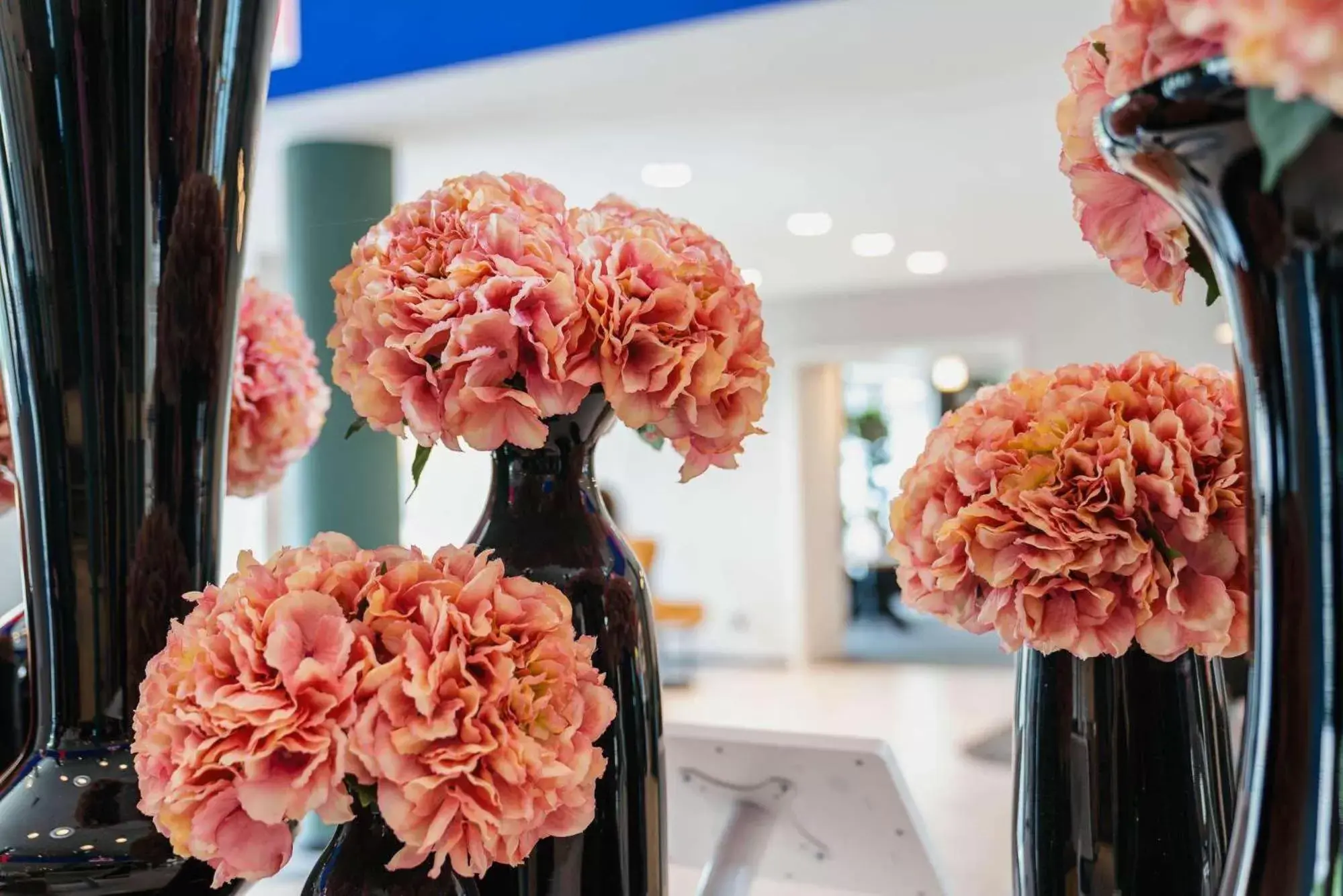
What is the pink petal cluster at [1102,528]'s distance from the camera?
51cm

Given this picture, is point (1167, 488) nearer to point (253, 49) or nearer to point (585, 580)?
point (585, 580)

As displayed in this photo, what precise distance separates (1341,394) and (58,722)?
64cm

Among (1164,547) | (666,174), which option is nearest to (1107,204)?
(1164,547)

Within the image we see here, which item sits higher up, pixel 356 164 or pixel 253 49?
pixel 356 164

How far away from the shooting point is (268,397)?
0.93 metres

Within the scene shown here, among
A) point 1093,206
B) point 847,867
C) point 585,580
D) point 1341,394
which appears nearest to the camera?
point 1341,394

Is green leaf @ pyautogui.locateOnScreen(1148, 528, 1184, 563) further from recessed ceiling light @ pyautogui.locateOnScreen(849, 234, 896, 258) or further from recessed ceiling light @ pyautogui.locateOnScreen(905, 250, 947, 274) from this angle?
recessed ceiling light @ pyautogui.locateOnScreen(905, 250, 947, 274)

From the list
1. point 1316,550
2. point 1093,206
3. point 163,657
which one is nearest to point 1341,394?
point 1316,550

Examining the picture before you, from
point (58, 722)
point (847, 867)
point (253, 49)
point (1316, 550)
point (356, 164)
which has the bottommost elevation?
point (847, 867)

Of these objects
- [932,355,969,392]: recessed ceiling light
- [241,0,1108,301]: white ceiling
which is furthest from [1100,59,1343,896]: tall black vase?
[932,355,969,392]: recessed ceiling light

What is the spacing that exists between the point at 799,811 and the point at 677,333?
45 cm

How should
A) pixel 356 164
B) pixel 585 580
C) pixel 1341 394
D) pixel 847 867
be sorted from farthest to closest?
pixel 356 164
pixel 847 867
pixel 585 580
pixel 1341 394

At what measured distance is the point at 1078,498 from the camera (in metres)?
0.52

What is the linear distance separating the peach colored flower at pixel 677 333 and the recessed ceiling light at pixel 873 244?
6.27 m
